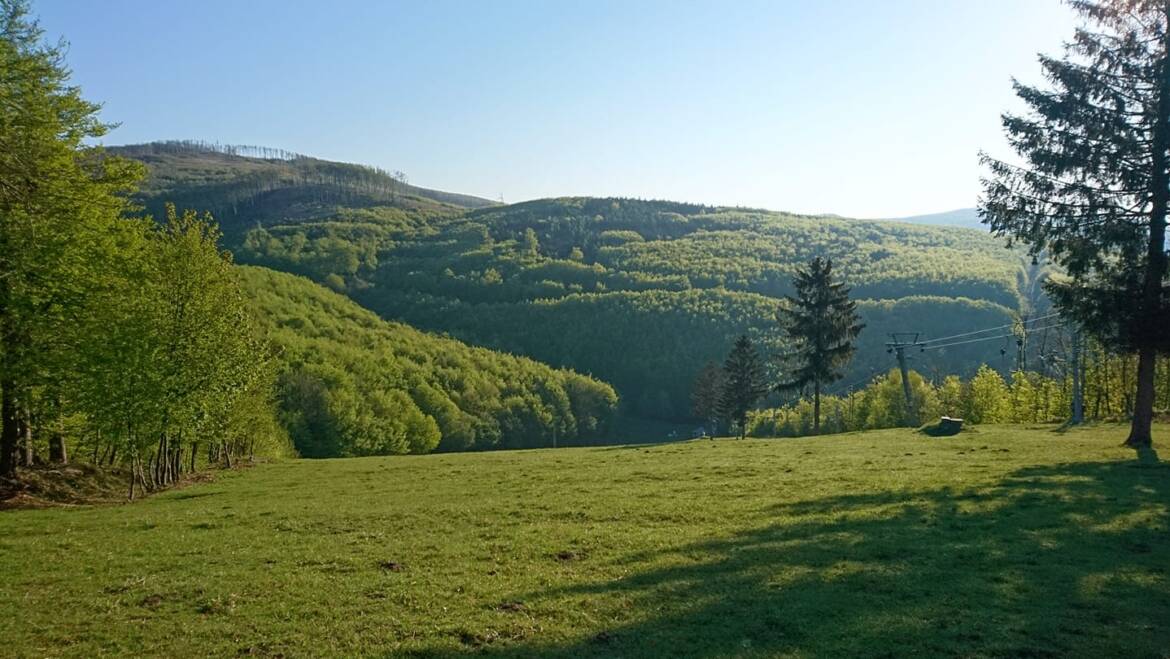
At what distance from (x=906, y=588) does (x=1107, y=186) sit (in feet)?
69.9

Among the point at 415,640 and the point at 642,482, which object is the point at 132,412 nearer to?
the point at 642,482

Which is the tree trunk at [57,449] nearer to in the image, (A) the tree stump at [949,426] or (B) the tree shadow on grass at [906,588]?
(B) the tree shadow on grass at [906,588]

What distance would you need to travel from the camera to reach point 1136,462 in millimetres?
22625

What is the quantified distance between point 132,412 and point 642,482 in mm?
19850

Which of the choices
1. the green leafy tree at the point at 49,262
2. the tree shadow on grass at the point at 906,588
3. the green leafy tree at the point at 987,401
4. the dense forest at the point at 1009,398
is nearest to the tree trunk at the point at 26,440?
the green leafy tree at the point at 49,262

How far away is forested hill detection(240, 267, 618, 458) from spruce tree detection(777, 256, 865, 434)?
4916 cm

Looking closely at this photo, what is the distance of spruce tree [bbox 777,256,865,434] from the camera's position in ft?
177

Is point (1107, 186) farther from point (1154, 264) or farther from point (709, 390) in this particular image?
point (709, 390)

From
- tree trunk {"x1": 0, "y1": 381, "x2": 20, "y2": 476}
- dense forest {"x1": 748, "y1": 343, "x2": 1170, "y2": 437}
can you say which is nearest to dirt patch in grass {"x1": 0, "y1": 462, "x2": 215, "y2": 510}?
tree trunk {"x1": 0, "y1": 381, "x2": 20, "y2": 476}

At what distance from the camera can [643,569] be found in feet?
44.5

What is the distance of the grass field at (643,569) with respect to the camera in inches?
401

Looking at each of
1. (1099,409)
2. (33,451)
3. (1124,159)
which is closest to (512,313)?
(1099,409)

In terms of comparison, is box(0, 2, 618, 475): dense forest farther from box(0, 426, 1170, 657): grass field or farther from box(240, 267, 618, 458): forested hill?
box(240, 267, 618, 458): forested hill

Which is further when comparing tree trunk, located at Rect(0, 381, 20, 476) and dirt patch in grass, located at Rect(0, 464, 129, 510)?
tree trunk, located at Rect(0, 381, 20, 476)
